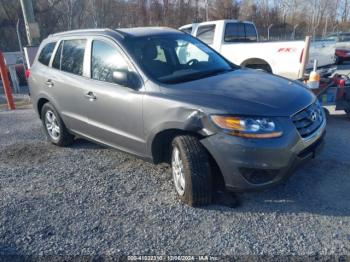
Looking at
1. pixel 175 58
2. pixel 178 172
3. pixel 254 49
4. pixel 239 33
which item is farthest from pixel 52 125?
pixel 239 33

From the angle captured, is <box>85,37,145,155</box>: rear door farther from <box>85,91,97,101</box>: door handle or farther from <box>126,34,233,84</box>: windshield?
<box>126,34,233,84</box>: windshield

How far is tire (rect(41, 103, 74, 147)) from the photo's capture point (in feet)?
16.5

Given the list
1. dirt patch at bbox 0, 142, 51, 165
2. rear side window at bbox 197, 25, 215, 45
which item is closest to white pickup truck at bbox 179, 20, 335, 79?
rear side window at bbox 197, 25, 215, 45

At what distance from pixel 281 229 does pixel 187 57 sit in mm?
2453

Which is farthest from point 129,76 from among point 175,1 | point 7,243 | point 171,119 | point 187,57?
point 175,1

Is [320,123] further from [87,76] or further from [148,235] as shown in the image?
[87,76]

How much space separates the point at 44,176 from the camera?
433cm

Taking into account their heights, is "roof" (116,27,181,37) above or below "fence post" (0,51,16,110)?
above

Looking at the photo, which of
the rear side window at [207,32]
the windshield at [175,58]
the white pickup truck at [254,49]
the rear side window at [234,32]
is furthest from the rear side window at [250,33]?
the windshield at [175,58]

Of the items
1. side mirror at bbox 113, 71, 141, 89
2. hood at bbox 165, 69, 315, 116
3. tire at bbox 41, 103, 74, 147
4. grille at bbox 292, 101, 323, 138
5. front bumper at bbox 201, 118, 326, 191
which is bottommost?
tire at bbox 41, 103, 74, 147

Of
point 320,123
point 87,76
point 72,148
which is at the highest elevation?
point 87,76

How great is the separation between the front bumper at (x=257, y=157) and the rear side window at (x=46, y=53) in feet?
11.0

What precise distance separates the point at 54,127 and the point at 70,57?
4.28ft

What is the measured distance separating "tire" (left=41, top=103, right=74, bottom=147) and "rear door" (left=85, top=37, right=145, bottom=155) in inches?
38.1
